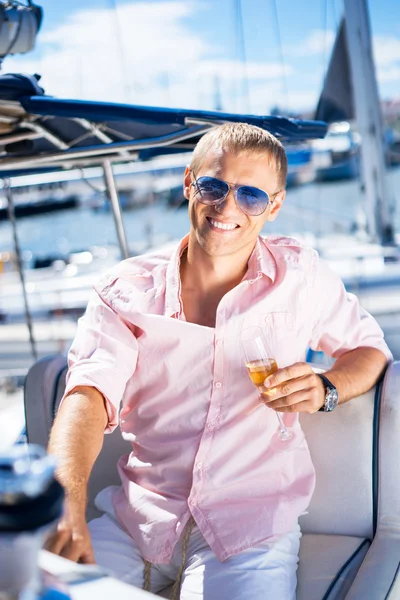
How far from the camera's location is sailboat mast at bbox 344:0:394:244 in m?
7.28

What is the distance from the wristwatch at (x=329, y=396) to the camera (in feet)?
6.68

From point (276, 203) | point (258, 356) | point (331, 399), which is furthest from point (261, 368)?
point (276, 203)

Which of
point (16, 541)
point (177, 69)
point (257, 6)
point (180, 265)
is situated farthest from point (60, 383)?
point (177, 69)

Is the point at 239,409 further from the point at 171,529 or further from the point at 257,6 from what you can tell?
the point at 257,6

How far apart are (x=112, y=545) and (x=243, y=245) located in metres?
0.94

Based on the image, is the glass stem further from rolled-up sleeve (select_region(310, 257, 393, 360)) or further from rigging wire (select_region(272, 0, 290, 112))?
rigging wire (select_region(272, 0, 290, 112))

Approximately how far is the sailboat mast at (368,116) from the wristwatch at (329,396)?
5.91 metres

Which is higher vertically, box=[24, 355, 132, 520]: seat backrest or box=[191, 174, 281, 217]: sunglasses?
box=[191, 174, 281, 217]: sunglasses

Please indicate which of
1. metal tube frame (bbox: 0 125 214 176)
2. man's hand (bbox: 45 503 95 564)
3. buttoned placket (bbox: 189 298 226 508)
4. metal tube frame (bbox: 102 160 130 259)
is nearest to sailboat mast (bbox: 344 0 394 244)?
metal tube frame (bbox: 102 160 130 259)

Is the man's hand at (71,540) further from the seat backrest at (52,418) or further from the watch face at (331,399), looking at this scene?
the seat backrest at (52,418)

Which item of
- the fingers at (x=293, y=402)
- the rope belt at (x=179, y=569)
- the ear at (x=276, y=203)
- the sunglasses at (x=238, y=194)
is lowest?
the rope belt at (x=179, y=569)

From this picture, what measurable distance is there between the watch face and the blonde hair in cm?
64

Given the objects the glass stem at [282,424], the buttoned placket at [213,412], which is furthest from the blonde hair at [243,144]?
the glass stem at [282,424]

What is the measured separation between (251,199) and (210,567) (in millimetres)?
1015
